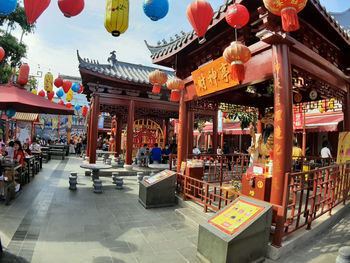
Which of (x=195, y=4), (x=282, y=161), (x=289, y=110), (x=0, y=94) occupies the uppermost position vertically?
(x=195, y=4)

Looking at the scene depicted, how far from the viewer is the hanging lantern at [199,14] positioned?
3957 mm

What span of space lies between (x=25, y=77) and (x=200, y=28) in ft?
20.4

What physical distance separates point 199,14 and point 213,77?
1.55 m

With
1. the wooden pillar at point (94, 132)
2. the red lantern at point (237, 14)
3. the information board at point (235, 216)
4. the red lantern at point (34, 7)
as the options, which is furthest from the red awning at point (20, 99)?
the information board at point (235, 216)

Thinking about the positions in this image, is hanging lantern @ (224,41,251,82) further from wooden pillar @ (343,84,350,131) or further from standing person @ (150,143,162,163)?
standing person @ (150,143,162,163)

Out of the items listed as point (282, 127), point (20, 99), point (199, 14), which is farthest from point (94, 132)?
point (282, 127)

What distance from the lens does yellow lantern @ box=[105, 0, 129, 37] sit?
3.70m

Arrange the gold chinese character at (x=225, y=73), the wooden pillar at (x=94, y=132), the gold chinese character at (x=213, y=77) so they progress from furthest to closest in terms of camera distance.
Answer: the wooden pillar at (x=94, y=132)
the gold chinese character at (x=213, y=77)
the gold chinese character at (x=225, y=73)

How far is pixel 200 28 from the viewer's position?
4086 mm

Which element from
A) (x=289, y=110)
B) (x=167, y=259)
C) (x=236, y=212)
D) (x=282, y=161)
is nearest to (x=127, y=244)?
(x=167, y=259)

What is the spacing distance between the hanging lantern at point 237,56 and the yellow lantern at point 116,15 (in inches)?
75.3

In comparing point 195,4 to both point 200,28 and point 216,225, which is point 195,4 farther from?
point 216,225

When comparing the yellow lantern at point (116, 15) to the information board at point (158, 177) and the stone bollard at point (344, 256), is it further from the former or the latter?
the stone bollard at point (344, 256)

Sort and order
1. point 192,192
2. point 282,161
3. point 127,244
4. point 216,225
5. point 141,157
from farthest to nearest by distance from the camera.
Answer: point 141,157 → point 192,192 → point 127,244 → point 282,161 → point 216,225
